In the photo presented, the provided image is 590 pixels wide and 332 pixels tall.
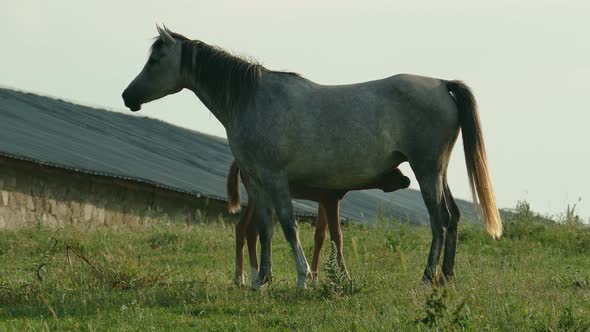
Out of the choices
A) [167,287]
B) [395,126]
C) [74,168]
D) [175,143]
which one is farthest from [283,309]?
[175,143]

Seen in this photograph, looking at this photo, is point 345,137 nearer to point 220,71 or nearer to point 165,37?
point 220,71

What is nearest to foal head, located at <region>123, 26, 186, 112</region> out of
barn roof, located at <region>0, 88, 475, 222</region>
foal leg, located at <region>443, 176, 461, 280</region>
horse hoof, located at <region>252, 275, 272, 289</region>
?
horse hoof, located at <region>252, 275, 272, 289</region>

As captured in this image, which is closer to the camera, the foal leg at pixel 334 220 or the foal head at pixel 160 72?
the foal head at pixel 160 72

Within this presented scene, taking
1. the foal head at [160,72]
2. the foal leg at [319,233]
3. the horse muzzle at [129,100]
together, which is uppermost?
the foal head at [160,72]

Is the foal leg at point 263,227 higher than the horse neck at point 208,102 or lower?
lower

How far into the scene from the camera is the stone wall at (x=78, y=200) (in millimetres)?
17562

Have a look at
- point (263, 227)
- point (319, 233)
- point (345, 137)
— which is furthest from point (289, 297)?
point (319, 233)

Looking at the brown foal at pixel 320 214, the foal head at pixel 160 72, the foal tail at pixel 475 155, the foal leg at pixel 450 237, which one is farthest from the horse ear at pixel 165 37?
the foal leg at pixel 450 237

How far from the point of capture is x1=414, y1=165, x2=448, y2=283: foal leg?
941cm

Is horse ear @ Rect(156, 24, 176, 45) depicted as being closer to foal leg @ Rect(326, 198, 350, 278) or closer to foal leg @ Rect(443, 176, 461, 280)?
foal leg @ Rect(326, 198, 350, 278)

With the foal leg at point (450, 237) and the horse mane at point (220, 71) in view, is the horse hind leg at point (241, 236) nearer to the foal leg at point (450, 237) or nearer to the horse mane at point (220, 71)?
the horse mane at point (220, 71)

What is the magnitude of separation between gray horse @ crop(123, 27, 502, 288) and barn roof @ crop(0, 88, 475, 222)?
5683mm

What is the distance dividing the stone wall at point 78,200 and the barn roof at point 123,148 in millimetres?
271

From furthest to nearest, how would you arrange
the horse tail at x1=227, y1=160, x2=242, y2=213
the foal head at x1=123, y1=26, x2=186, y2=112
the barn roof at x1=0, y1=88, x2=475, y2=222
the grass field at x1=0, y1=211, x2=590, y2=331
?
1. the barn roof at x1=0, y1=88, x2=475, y2=222
2. the horse tail at x1=227, y1=160, x2=242, y2=213
3. the foal head at x1=123, y1=26, x2=186, y2=112
4. the grass field at x1=0, y1=211, x2=590, y2=331
